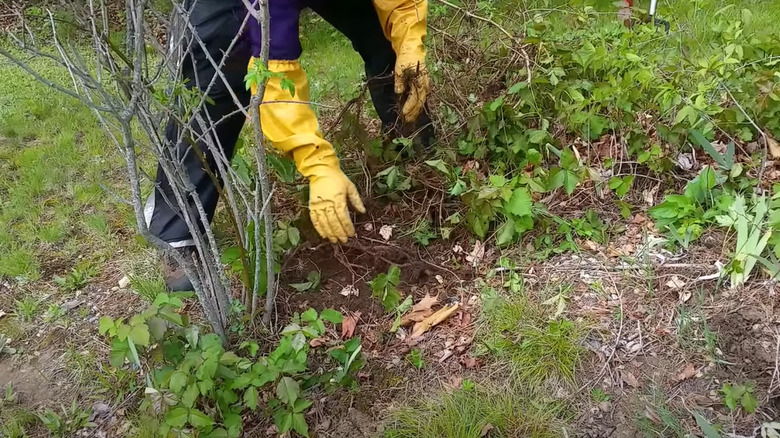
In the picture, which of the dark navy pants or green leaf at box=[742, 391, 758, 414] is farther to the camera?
the dark navy pants

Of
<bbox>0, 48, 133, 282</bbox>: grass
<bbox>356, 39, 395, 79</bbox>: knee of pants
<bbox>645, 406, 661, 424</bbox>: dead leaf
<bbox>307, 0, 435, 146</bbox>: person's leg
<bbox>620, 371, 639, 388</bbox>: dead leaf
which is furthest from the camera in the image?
<bbox>0, 48, 133, 282</bbox>: grass

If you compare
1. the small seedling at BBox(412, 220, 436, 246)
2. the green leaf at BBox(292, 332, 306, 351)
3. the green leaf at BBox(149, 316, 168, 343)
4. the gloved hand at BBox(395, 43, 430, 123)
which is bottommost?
the small seedling at BBox(412, 220, 436, 246)

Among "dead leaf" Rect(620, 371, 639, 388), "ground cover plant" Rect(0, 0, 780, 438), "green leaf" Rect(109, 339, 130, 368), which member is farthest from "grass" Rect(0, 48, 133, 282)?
"dead leaf" Rect(620, 371, 639, 388)

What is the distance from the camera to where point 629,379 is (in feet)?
5.49

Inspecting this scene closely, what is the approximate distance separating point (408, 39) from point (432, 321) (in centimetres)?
103

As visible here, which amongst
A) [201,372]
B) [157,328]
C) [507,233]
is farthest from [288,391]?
[507,233]

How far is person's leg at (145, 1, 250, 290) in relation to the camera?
1994 mm

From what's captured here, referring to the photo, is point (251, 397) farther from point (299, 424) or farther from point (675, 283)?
point (675, 283)

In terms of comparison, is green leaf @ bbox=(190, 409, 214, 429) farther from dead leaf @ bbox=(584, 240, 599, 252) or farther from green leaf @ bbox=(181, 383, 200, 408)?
dead leaf @ bbox=(584, 240, 599, 252)

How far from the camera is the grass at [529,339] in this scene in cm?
172

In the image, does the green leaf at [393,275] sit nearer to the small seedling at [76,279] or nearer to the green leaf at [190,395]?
the green leaf at [190,395]

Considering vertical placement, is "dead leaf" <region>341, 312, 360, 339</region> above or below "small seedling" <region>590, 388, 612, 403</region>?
above

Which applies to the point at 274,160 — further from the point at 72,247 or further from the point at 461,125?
the point at 72,247

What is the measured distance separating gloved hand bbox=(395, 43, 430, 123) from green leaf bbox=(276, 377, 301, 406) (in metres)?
1.19
